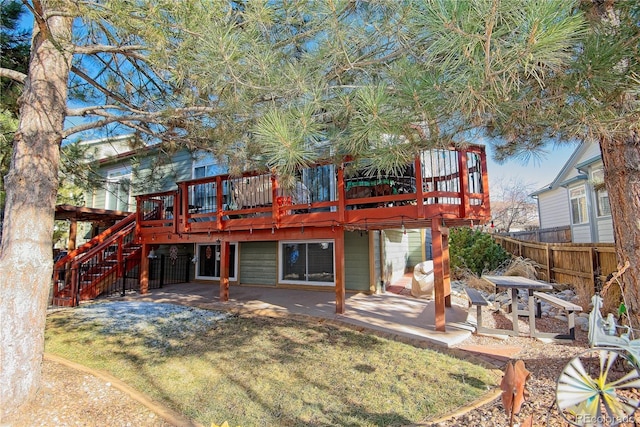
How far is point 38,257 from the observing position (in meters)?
3.46

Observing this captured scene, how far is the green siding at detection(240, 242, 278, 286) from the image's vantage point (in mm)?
10133

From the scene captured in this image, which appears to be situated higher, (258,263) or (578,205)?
(578,205)

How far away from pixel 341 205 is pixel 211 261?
21.4ft

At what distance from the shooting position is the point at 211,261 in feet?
36.6

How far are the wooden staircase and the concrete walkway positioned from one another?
44.3 inches

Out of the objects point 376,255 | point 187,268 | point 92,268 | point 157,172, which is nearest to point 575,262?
point 376,255

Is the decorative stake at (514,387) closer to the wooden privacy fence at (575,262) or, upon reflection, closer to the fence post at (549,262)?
the wooden privacy fence at (575,262)

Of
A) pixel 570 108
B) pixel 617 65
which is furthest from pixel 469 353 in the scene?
pixel 617 65

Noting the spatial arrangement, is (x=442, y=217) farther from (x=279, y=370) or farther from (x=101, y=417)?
(x=101, y=417)

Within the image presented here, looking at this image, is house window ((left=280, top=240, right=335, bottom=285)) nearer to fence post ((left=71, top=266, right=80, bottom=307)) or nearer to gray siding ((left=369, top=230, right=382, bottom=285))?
gray siding ((left=369, top=230, right=382, bottom=285))

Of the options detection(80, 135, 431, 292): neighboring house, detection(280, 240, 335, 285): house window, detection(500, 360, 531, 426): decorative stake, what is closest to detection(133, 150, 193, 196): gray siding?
detection(80, 135, 431, 292): neighboring house

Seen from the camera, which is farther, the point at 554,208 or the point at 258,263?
the point at 554,208

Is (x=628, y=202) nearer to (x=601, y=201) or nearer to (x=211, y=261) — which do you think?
(x=601, y=201)

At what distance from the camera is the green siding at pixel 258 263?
399 inches
